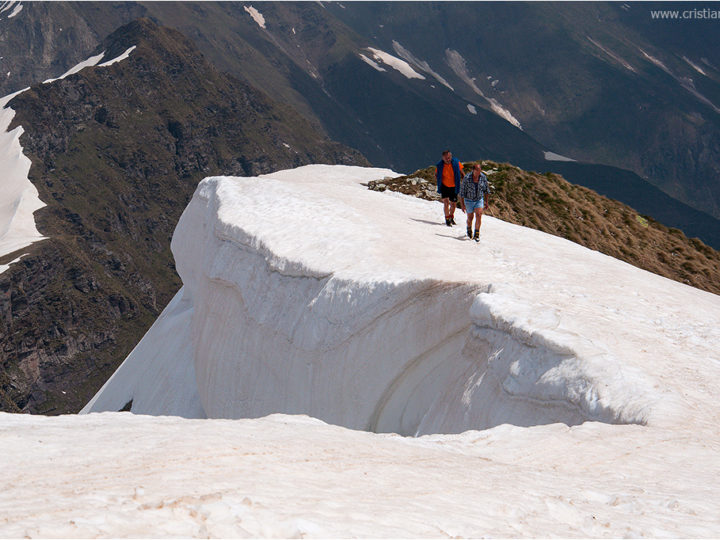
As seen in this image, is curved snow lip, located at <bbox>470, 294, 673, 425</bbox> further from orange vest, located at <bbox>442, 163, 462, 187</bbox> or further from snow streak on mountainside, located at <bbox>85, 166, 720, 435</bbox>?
orange vest, located at <bbox>442, 163, 462, 187</bbox>

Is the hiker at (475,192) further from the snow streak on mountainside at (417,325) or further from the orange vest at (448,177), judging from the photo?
the orange vest at (448,177)

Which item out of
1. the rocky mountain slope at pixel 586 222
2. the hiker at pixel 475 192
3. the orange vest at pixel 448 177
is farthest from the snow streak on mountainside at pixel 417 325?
the rocky mountain slope at pixel 586 222

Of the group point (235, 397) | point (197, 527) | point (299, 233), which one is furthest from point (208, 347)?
point (197, 527)

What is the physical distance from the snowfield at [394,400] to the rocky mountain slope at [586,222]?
8292 millimetres

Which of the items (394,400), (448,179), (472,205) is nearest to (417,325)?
(394,400)

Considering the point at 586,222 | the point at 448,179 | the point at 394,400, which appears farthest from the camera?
the point at 586,222

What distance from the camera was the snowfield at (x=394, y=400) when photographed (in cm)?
833

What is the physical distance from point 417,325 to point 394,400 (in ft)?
6.54

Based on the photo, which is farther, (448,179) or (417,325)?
(448,179)

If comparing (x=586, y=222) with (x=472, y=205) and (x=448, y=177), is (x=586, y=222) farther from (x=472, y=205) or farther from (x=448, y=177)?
(x=472, y=205)

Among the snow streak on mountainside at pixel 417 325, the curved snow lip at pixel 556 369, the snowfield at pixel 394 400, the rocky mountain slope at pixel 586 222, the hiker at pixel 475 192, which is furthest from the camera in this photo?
the rocky mountain slope at pixel 586 222

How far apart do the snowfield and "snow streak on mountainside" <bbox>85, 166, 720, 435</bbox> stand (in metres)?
0.06

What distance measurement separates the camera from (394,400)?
61.2 ft

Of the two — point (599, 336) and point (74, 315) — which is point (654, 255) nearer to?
point (599, 336)
